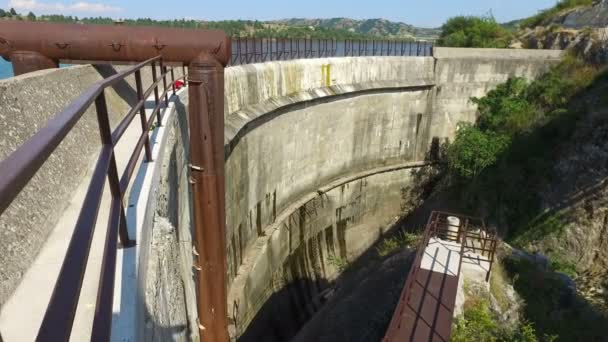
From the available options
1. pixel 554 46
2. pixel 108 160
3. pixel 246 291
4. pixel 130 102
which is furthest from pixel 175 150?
pixel 554 46

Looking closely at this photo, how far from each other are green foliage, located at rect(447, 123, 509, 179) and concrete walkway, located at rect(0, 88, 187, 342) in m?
13.5

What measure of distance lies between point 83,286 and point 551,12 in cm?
3044

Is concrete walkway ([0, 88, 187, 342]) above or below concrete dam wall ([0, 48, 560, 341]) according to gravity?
above

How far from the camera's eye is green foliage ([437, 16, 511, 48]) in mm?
21422

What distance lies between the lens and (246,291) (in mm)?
8977

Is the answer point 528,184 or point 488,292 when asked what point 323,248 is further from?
point 488,292

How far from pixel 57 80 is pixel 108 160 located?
2.36 metres

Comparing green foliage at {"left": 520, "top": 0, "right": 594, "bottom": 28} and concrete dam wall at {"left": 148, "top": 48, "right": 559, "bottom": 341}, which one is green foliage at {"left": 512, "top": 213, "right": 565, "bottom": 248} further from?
green foliage at {"left": 520, "top": 0, "right": 594, "bottom": 28}

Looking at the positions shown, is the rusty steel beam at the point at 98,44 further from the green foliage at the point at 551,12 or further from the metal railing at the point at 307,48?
the green foliage at the point at 551,12

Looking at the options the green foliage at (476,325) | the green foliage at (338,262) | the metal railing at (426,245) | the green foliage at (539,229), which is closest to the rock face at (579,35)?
the green foliage at (539,229)

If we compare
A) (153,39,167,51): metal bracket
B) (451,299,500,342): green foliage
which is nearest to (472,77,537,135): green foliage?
(451,299,500,342): green foliage

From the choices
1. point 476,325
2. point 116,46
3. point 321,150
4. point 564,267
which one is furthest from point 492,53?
point 116,46

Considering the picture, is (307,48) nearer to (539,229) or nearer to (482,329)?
(539,229)

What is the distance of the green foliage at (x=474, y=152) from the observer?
1426cm
